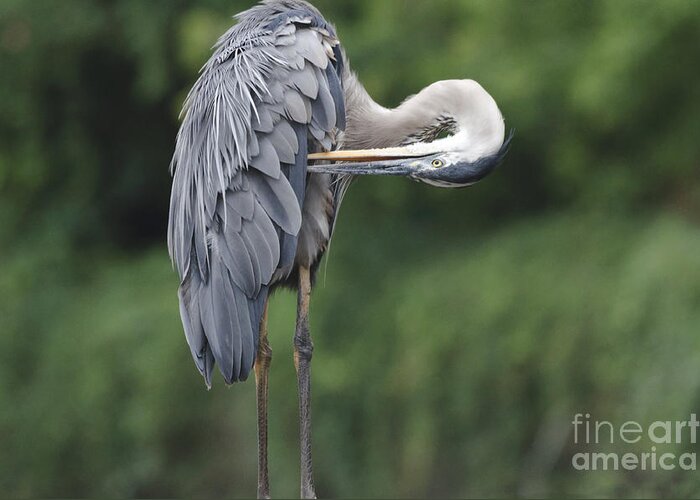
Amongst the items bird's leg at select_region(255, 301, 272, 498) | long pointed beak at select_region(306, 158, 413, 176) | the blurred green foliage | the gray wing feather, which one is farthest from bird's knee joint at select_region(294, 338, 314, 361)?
the blurred green foliage

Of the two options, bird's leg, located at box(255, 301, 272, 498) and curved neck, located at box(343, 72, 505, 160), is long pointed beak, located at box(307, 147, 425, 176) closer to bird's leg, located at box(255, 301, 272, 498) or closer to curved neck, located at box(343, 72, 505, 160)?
curved neck, located at box(343, 72, 505, 160)

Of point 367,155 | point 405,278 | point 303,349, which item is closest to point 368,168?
point 367,155

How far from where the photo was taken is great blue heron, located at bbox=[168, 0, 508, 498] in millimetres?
3334

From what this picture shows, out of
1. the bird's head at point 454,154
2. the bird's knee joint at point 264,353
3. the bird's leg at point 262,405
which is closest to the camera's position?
the bird's head at point 454,154

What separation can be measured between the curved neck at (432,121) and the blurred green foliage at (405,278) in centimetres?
194

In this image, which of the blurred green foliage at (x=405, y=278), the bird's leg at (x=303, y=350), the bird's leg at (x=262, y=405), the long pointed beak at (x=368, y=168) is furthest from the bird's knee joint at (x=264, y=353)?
the blurred green foliage at (x=405, y=278)

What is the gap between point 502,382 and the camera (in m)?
5.73

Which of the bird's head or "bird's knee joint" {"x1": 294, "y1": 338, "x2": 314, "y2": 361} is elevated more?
the bird's head

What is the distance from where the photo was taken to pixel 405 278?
20.8ft

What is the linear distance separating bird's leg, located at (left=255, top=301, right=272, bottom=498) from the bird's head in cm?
50

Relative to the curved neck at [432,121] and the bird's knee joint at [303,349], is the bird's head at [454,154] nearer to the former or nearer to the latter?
the curved neck at [432,121]

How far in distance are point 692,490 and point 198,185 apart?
1.84 meters

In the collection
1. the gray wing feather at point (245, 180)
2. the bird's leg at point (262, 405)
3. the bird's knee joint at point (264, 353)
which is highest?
the gray wing feather at point (245, 180)

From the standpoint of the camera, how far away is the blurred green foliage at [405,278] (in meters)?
5.58
